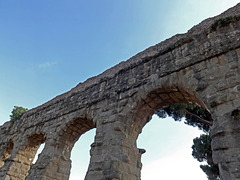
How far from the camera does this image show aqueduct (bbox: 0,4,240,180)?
11.3 feet

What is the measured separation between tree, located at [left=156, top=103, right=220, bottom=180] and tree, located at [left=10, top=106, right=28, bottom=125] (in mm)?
7315

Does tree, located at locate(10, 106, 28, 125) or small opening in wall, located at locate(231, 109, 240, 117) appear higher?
tree, located at locate(10, 106, 28, 125)

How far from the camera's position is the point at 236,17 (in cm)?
430

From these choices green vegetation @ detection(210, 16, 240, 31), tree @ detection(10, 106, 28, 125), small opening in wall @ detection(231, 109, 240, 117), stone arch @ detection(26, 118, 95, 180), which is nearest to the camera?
small opening in wall @ detection(231, 109, 240, 117)

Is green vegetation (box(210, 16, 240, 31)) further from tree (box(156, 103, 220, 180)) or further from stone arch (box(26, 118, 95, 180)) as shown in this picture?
tree (box(156, 103, 220, 180))

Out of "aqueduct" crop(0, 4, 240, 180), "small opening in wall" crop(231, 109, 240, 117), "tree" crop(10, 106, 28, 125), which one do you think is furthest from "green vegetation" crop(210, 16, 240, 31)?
"tree" crop(10, 106, 28, 125)

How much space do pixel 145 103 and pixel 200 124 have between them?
22.6 feet

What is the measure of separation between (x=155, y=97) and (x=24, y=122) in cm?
646

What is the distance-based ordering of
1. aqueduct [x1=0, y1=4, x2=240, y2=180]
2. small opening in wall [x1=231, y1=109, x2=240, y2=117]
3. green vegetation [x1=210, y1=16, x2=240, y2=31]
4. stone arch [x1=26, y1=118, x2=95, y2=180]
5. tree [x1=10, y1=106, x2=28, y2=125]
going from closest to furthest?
small opening in wall [x1=231, y1=109, x2=240, y2=117] → aqueduct [x1=0, y1=4, x2=240, y2=180] → green vegetation [x1=210, y1=16, x2=240, y2=31] → stone arch [x1=26, y1=118, x2=95, y2=180] → tree [x1=10, y1=106, x2=28, y2=125]

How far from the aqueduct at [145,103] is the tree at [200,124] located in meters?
→ 5.20

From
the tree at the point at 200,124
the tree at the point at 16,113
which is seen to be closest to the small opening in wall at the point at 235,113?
the tree at the point at 200,124

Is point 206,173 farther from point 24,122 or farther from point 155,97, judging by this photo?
point 24,122

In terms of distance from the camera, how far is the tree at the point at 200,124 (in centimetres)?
1005

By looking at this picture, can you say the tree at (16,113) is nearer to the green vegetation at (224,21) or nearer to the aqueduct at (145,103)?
the aqueduct at (145,103)
